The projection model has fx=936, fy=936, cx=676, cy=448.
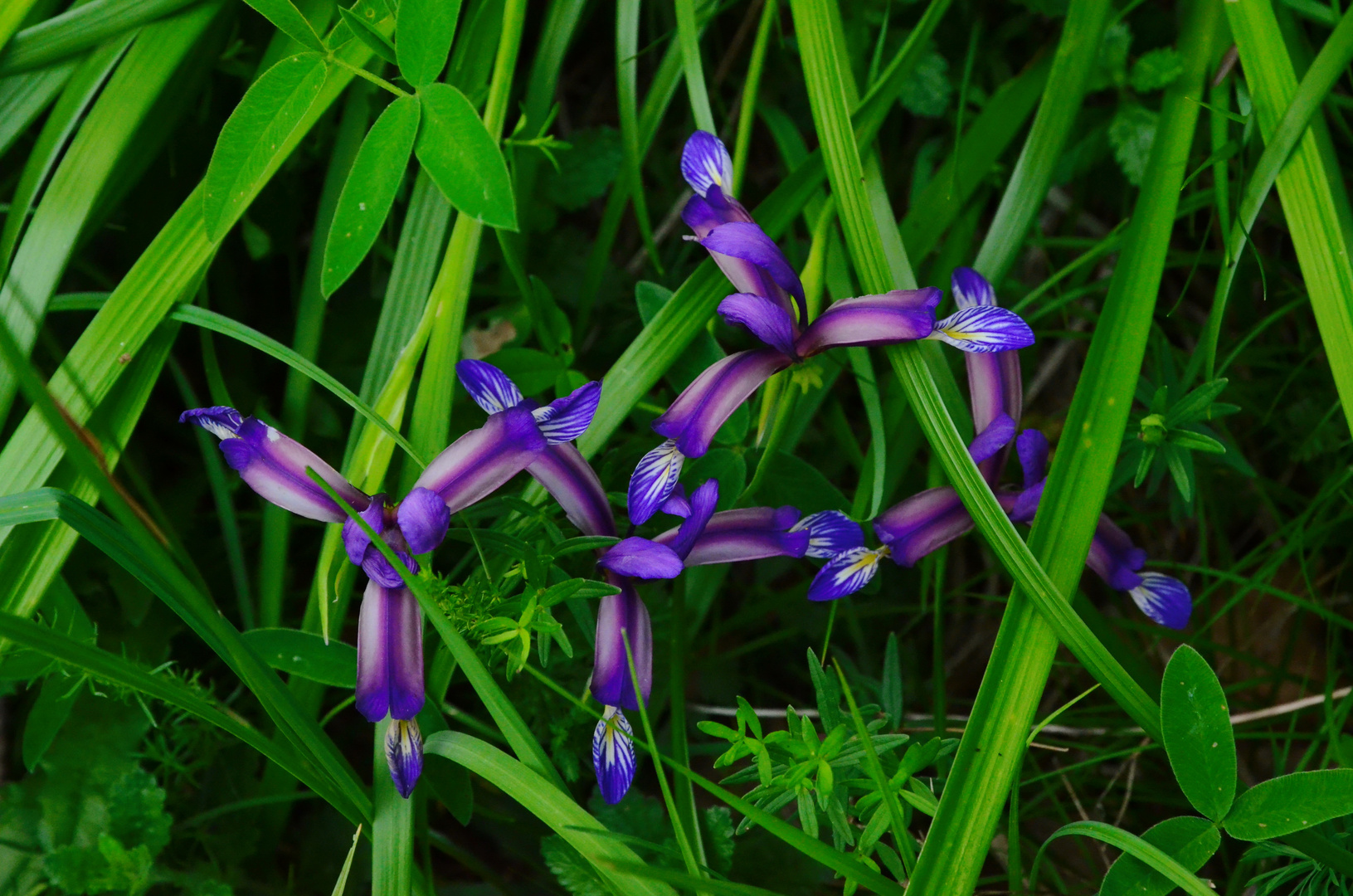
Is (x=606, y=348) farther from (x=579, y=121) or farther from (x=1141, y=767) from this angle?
(x=1141, y=767)

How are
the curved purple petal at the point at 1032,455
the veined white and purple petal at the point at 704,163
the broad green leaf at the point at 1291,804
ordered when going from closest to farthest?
1. the broad green leaf at the point at 1291,804
2. the curved purple petal at the point at 1032,455
3. the veined white and purple petal at the point at 704,163

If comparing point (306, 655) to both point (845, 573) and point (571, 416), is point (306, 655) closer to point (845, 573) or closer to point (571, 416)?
point (571, 416)

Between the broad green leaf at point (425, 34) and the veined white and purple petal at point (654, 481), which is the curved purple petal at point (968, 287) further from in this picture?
the broad green leaf at point (425, 34)

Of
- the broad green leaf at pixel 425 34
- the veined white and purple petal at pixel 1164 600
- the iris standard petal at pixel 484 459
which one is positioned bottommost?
the veined white and purple petal at pixel 1164 600

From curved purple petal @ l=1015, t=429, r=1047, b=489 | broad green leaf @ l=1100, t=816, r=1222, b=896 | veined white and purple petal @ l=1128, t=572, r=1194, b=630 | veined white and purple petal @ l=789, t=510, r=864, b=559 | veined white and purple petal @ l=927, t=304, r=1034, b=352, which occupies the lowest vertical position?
broad green leaf @ l=1100, t=816, r=1222, b=896

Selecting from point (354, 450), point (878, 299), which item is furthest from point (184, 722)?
point (878, 299)

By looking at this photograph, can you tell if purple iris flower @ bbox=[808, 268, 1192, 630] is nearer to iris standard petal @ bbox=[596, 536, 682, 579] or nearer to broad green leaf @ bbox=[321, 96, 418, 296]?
iris standard petal @ bbox=[596, 536, 682, 579]

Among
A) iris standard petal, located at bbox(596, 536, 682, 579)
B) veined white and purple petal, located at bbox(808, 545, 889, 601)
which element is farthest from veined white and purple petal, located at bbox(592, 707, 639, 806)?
veined white and purple petal, located at bbox(808, 545, 889, 601)

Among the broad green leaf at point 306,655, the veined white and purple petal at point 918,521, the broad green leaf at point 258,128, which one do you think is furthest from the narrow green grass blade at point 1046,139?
the broad green leaf at point 306,655
